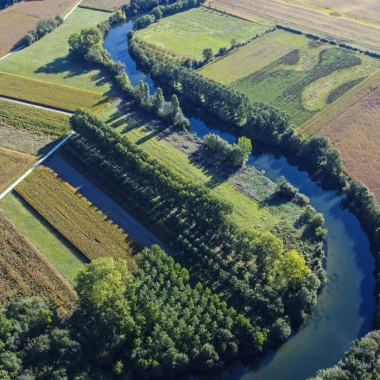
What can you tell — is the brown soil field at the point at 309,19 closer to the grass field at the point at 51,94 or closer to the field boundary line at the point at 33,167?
the grass field at the point at 51,94

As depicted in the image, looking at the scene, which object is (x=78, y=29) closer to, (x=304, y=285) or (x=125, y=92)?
(x=125, y=92)

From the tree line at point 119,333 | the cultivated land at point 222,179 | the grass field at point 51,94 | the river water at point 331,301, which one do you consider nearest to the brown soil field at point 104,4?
the grass field at point 51,94

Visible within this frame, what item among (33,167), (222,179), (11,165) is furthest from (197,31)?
(11,165)

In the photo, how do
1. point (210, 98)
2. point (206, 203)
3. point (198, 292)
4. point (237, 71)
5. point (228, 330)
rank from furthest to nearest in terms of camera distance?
point (237, 71)
point (210, 98)
point (206, 203)
point (198, 292)
point (228, 330)

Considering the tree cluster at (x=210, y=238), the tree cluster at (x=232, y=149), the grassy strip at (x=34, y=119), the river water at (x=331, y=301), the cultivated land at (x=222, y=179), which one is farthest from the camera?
the grassy strip at (x=34, y=119)

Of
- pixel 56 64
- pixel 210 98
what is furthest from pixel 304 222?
pixel 56 64

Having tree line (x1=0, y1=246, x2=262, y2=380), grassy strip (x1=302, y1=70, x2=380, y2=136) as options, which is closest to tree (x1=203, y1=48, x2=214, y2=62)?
grassy strip (x1=302, y1=70, x2=380, y2=136)

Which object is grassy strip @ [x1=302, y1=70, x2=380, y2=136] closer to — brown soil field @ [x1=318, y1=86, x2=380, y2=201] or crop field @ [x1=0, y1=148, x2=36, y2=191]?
brown soil field @ [x1=318, y1=86, x2=380, y2=201]
